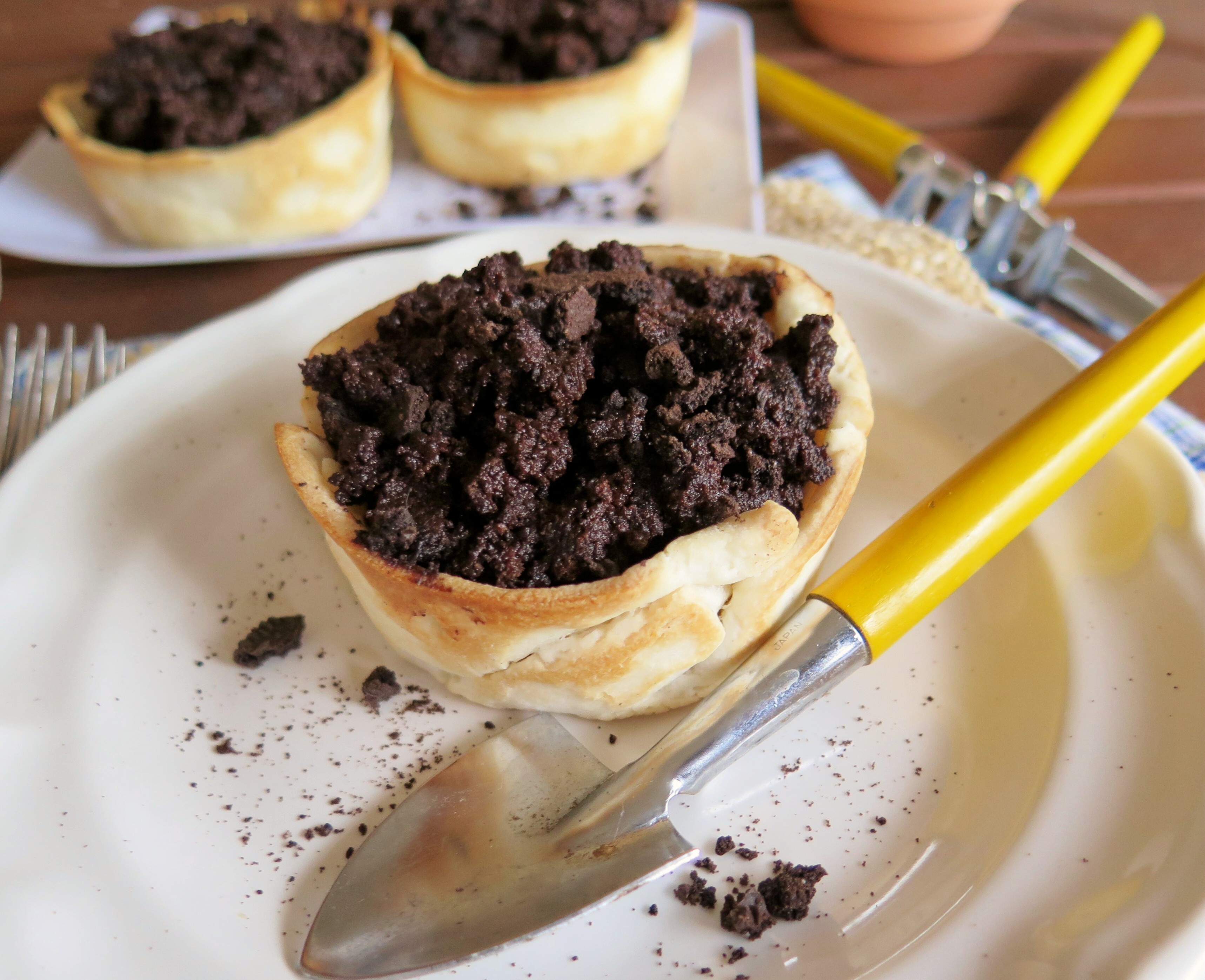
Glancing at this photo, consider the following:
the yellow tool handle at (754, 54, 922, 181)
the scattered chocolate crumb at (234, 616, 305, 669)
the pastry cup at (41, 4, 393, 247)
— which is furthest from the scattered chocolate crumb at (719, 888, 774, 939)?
the pastry cup at (41, 4, 393, 247)

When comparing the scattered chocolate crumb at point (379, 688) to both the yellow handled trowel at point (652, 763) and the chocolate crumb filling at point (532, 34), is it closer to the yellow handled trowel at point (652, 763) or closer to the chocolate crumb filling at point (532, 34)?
the yellow handled trowel at point (652, 763)

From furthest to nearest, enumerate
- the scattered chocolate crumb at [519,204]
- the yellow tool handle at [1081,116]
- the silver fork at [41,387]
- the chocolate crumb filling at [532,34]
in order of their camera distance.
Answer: the scattered chocolate crumb at [519,204] < the chocolate crumb filling at [532,34] < the yellow tool handle at [1081,116] < the silver fork at [41,387]

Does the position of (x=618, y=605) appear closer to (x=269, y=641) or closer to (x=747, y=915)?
(x=747, y=915)

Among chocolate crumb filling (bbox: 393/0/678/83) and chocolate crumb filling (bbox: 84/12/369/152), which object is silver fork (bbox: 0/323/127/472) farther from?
chocolate crumb filling (bbox: 393/0/678/83)

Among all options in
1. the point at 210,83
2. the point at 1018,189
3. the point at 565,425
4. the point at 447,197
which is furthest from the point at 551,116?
the point at 565,425

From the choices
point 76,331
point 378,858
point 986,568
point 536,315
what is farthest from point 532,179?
point 378,858

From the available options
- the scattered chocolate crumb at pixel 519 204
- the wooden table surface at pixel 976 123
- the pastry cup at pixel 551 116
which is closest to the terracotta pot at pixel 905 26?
the wooden table surface at pixel 976 123
